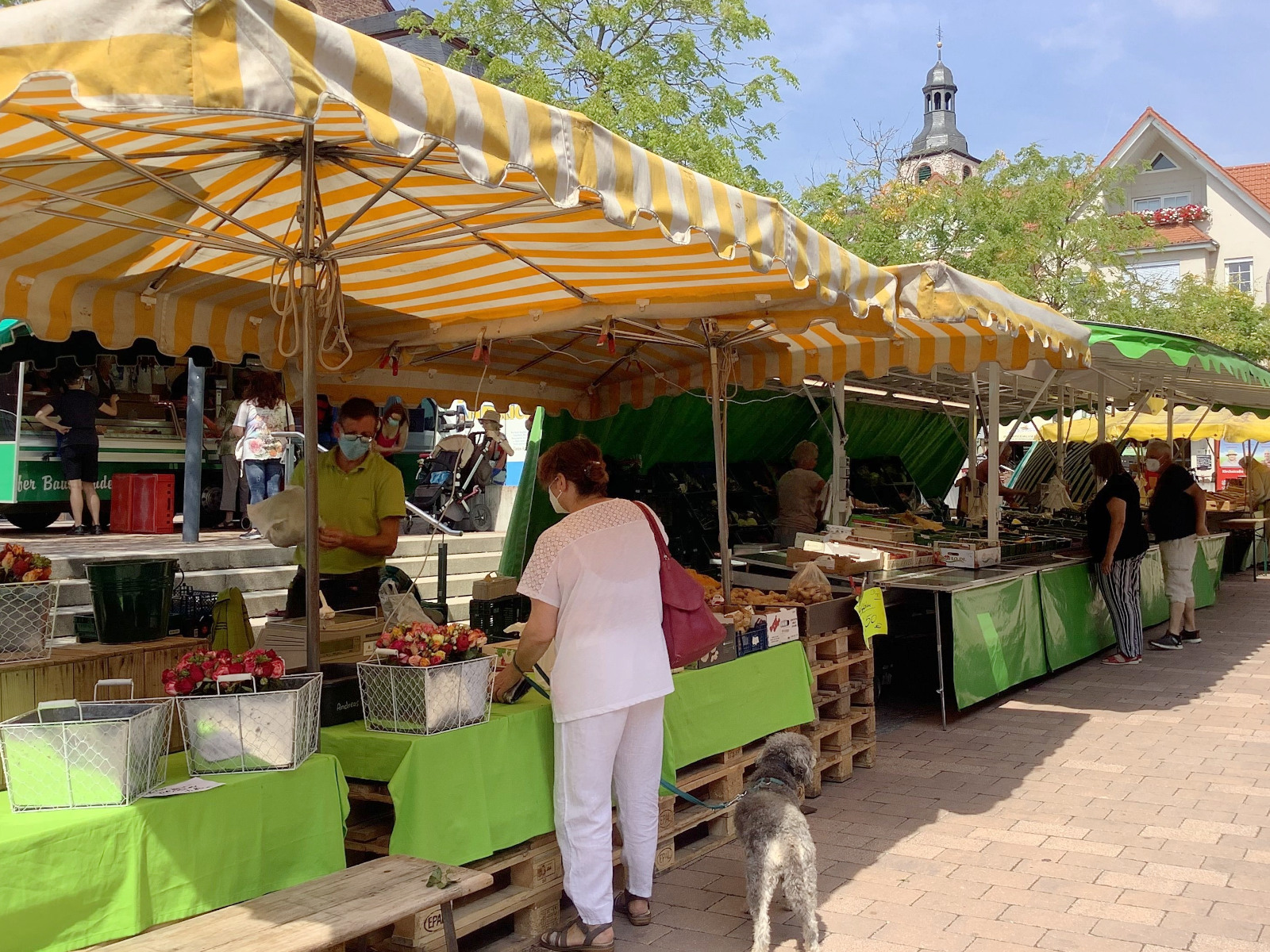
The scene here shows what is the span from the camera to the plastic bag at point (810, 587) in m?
6.38

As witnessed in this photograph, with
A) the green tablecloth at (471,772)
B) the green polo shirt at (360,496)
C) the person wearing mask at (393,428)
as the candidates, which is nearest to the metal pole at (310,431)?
the green tablecloth at (471,772)

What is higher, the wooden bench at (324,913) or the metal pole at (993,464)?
the metal pole at (993,464)

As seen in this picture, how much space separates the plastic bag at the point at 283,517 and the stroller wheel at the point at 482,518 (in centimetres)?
849

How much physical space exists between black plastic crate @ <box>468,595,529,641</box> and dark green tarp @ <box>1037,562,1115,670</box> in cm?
475

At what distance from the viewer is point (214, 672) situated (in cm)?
316

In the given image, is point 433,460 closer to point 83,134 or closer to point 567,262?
point 567,262

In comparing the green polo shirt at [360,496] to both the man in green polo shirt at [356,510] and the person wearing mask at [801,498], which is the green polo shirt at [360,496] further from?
the person wearing mask at [801,498]

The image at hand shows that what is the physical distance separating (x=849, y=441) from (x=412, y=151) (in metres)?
12.3

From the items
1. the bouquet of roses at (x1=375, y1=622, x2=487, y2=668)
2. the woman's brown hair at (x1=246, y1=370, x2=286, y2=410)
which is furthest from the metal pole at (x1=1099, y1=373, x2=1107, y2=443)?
the bouquet of roses at (x1=375, y1=622, x2=487, y2=668)

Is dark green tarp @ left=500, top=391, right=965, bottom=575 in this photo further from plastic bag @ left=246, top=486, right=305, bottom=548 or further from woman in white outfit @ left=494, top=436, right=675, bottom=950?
woman in white outfit @ left=494, top=436, right=675, bottom=950

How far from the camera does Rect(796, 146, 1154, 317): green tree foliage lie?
25.4 meters

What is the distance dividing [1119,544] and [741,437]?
392cm

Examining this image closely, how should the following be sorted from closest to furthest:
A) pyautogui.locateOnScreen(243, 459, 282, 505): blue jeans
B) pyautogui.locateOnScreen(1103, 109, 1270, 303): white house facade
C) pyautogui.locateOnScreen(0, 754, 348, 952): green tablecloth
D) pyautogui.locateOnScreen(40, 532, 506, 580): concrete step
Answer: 1. pyautogui.locateOnScreen(0, 754, 348, 952): green tablecloth
2. pyautogui.locateOnScreen(40, 532, 506, 580): concrete step
3. pyautogui.locateOnScreen(243, 459, 282, 505): blue jeans
4. pyautogui.locateOnScreen(1103, 109, 1270, 303): white house facade

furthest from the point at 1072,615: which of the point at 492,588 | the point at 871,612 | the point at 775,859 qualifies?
the point at 775,859
